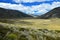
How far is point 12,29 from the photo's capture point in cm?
1898

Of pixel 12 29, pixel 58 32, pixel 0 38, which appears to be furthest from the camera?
pixel 58 32

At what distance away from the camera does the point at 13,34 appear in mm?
18109

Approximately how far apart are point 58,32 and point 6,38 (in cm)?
587

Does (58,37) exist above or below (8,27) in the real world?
below

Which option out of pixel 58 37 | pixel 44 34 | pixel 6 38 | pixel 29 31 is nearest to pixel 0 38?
pixel 6 38

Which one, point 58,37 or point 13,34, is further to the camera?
point 58,37

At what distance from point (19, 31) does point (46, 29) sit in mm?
3372

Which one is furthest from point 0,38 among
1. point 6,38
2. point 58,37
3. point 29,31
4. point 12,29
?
point 58,37

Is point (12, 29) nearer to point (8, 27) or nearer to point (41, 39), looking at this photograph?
point (8, 27)

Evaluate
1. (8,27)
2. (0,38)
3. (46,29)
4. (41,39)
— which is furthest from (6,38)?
(46,29)

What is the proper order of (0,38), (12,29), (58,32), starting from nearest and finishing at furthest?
(0,38)
(12,29)
(58,32)

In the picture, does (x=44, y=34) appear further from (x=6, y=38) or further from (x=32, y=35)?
(x=6, y=38)

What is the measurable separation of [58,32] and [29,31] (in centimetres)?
337

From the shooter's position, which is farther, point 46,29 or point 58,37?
point 46,29
